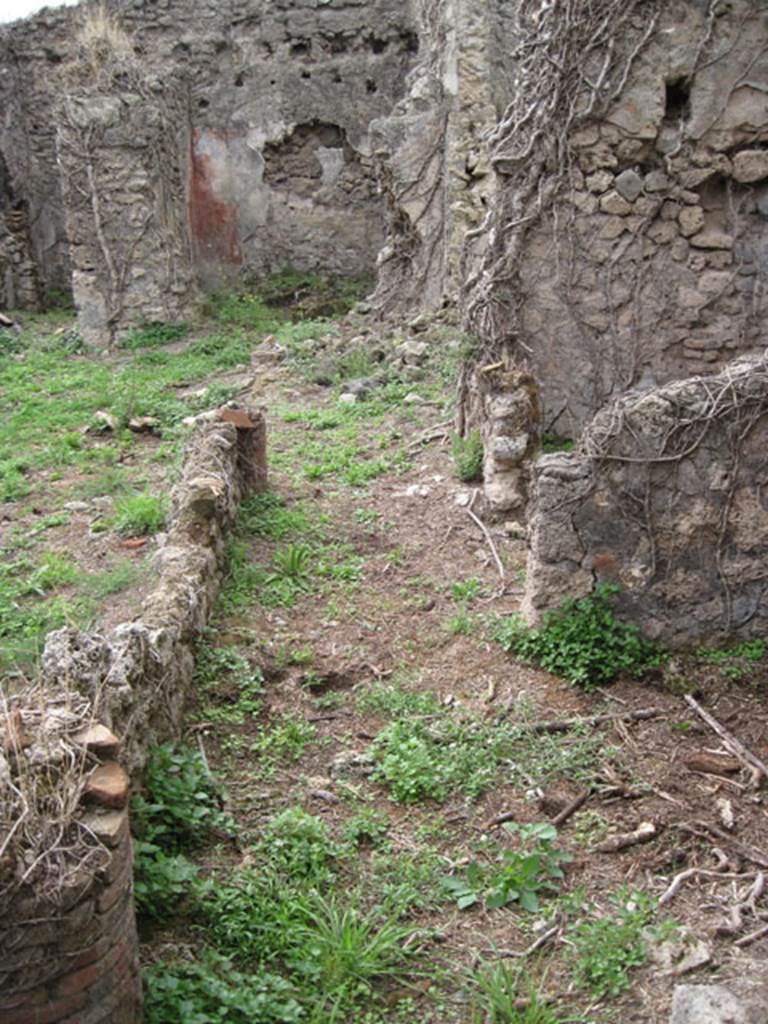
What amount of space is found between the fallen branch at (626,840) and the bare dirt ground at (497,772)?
17mm

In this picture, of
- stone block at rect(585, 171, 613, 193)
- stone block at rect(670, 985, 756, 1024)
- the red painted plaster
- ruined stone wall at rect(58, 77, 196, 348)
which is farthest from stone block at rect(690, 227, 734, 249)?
the red painted plaster

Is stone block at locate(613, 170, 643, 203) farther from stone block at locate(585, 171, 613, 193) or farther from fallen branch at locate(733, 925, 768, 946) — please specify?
fallen branch at locate(733, 925, 768, 946)

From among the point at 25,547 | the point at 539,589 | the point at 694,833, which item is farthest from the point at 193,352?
the point at 694,833

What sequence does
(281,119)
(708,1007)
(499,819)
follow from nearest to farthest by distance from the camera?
(708,1007) → (499,819) → (281,119)

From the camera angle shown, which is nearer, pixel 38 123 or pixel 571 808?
pixel 571 808

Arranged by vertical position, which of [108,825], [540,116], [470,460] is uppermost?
[540,116]

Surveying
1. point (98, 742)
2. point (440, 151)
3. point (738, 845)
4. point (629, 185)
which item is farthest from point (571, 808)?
point (440, 151)

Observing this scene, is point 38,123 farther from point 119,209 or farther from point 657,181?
point 657,181

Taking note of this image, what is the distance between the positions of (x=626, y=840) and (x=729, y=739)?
2.54 feet

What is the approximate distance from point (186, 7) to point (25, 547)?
34.8 ft

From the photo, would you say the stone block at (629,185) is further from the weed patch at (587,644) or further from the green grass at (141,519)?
the green grass at (141,519)

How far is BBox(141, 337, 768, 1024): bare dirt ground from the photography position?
3.12 metres

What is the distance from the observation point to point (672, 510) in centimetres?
460

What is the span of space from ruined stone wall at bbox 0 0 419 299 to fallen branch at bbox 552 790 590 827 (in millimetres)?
11261
